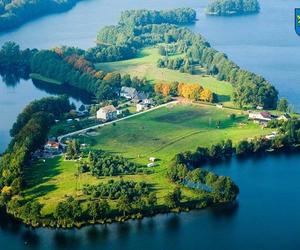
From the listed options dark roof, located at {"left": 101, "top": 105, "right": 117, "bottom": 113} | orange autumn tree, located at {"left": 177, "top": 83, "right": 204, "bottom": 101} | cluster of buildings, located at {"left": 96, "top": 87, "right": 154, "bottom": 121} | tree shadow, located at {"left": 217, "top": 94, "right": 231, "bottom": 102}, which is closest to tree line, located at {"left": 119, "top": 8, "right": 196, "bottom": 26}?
cluster of buildings, located at {"left": 96, "top": 87, "right": 154, "bottom": 121}

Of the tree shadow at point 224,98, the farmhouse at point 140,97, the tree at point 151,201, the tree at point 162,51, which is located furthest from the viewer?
the tree at point 162,51

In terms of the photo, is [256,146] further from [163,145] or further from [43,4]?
[43,4]

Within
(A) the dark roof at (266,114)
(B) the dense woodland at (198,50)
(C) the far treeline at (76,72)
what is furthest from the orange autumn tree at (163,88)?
(A) the dark roof at (266,114)

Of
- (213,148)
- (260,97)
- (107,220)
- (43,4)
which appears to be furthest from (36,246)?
(43,4)

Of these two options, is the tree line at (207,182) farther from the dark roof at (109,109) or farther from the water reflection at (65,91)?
the water reflection at (65,91)

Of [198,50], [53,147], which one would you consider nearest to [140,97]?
[53,147]

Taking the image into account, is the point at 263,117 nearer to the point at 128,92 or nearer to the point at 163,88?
the point at 163,88
